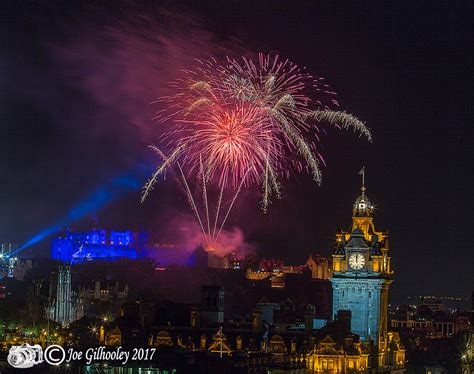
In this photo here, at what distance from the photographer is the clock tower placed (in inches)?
3100

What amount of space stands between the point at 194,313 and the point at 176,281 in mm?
87394

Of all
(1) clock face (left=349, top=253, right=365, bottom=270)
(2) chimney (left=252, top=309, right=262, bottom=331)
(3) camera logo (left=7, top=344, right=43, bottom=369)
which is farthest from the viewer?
(2) chimney (left=252, top=309, right=262, bottom=331)

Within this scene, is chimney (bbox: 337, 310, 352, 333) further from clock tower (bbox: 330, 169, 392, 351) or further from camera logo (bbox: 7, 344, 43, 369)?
camera logo (bbox: 7, 344, 43, 369)

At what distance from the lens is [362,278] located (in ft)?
258

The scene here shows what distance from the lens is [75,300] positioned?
157 metres

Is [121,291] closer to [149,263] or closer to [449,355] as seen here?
[149,263]

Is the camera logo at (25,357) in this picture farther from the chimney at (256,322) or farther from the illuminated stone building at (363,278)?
the illuminated stone building at (363,278)

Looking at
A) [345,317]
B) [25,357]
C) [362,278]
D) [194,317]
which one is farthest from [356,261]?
[25,357]

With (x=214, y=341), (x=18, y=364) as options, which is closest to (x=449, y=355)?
(x=214, y=341)

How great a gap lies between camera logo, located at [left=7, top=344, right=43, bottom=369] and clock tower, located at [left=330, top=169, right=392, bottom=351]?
18879 millimetres

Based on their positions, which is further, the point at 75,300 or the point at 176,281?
the point at 176,281

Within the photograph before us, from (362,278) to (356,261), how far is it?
1104mm

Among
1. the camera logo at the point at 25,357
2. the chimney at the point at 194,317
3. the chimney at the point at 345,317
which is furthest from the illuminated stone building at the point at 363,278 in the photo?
the camera logo at the point at 25,357

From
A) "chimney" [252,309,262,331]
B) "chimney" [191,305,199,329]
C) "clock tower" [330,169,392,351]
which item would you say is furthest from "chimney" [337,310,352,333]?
"chimney" [191,305,199,329]
